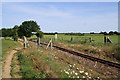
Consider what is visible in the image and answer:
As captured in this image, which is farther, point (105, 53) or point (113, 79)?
point (105, 53)

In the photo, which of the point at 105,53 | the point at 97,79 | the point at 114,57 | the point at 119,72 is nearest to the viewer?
the point at 97,79

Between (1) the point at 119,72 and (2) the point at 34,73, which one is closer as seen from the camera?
(2) the point at 34,73

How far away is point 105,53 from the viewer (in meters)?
18.2

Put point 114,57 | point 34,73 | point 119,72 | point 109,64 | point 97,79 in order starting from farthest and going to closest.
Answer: point 114,57
point 109,64
point 119,72
point 34,73
point 97,79

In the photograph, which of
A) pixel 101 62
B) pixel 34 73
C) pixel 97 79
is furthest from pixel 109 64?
pixel 34 73

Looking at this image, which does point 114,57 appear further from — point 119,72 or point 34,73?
point 34,73

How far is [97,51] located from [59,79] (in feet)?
37.7

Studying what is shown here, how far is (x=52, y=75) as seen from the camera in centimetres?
859

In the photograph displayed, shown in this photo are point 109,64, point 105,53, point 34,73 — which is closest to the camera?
point 34,73

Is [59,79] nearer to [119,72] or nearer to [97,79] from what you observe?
[97,79]

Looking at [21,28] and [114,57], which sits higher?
[21,28]

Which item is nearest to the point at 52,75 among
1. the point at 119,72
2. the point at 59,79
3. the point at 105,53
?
the point at 59,79

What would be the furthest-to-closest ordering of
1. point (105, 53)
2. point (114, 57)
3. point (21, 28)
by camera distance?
point (21, 28) → point (105, 53) → point (114, 57)

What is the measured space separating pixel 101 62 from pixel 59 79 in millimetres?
6397
